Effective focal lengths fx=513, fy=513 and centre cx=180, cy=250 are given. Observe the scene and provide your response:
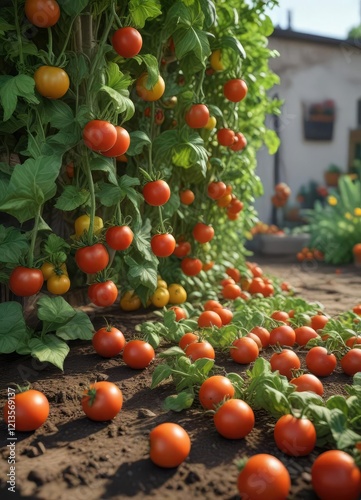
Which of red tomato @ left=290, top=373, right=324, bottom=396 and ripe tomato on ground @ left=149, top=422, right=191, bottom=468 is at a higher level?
red tomato @ left=290, top=373, right=324, bottom=396

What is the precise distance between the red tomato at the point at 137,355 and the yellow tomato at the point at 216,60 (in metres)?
2.07

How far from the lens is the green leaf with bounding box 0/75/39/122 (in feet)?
7.97

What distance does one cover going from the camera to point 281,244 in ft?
25.6

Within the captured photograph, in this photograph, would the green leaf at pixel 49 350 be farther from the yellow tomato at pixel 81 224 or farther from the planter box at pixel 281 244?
the planter box at pixel 281 244

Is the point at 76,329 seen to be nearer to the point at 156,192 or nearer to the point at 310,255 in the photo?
the point at 156,192

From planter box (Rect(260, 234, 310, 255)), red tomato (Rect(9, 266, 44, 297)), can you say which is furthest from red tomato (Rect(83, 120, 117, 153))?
planter box (Rect(260, 234, 310, 255))

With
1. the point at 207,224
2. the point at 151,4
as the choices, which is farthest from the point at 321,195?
the point at 151,4

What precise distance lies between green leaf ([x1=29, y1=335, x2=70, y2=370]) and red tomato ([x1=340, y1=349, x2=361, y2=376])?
1444 mm

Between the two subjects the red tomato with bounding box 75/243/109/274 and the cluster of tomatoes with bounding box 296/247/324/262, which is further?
the cluster of tomatoes with bounding box 296/247/324/262

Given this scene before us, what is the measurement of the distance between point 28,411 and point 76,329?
744 mm

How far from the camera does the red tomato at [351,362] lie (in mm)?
2631

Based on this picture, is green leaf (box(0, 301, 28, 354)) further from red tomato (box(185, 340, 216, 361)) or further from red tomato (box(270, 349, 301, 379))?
red tomato (box(270, 349, 301, 379))

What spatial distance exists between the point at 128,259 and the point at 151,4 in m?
1.45

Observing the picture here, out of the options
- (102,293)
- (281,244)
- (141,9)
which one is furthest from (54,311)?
(281,244)
